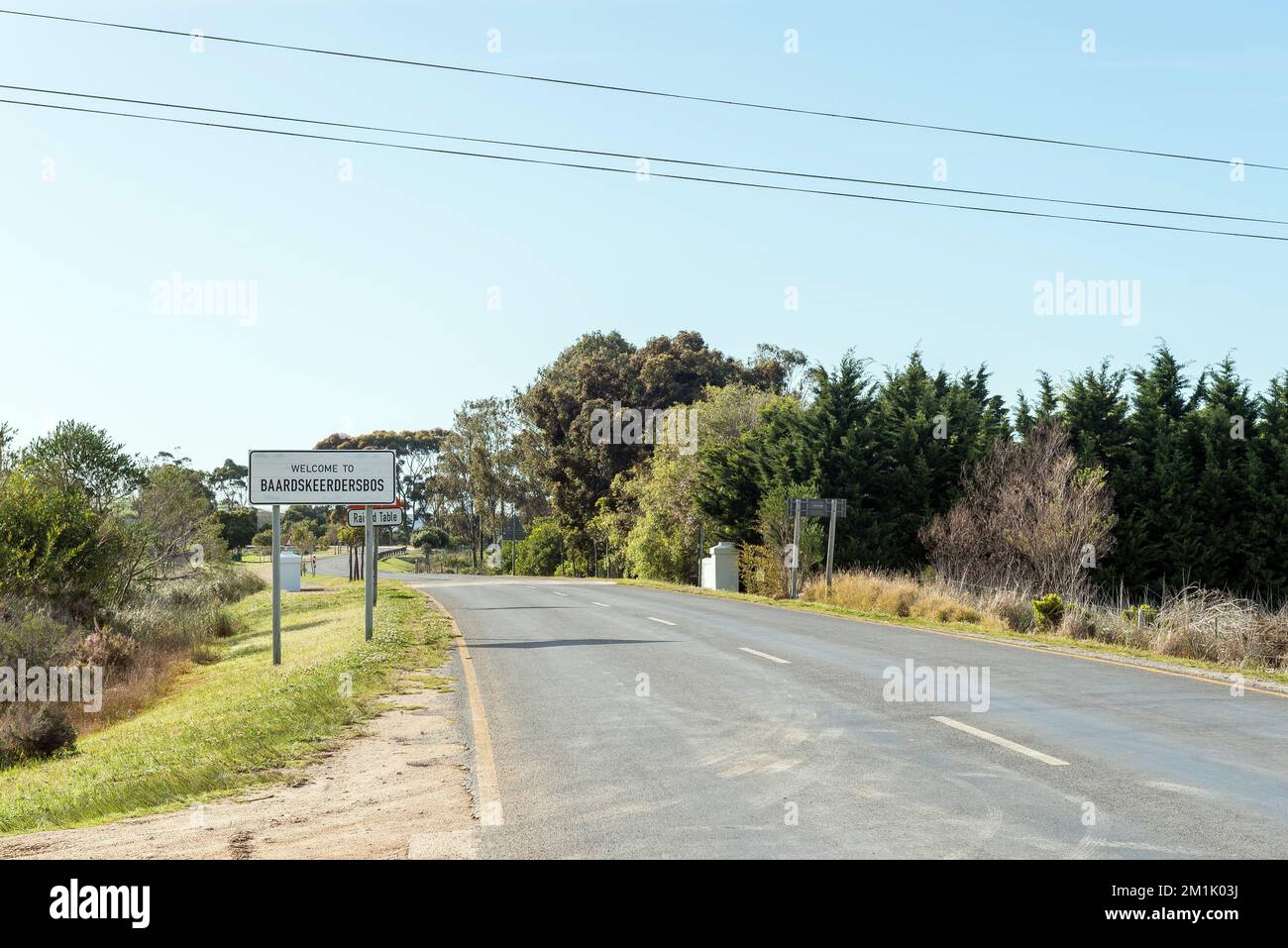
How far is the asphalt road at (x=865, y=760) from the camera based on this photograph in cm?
638

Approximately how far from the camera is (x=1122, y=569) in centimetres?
4200

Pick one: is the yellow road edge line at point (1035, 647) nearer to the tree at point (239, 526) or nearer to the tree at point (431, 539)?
the tree at point (239, 526)

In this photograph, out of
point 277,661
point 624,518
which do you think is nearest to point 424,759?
point 277,661

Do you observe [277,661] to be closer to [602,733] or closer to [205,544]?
[602,733]

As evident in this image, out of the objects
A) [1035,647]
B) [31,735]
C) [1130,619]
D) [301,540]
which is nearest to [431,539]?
[301,540]

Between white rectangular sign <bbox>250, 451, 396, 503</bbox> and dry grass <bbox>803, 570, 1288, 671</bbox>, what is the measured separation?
1209cm

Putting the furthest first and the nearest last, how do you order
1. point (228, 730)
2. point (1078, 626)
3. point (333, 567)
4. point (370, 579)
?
point (333, 567) < point (1078, 626) < point (370, 579) < point (228, 730)

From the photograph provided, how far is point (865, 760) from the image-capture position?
8.73 meters

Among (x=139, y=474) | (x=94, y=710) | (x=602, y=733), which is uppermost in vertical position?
(x=139, y=474)

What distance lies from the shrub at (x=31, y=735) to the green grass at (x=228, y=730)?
0.40 meters

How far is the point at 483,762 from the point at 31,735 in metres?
11.1

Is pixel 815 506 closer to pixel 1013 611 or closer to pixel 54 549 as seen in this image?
pixel 1013 611

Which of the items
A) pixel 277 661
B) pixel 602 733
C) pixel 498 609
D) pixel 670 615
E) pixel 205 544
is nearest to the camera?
pixel 602 733
